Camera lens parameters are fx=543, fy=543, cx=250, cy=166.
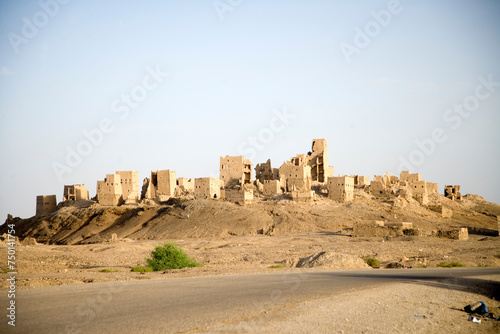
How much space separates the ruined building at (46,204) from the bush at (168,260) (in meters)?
57.5

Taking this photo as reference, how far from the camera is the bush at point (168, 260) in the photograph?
80.5ft

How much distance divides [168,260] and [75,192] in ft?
190

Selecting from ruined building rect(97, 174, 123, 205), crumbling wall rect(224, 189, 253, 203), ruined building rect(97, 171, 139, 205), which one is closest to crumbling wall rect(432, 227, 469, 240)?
crumbling wall rect(224, 189, 253, 203)

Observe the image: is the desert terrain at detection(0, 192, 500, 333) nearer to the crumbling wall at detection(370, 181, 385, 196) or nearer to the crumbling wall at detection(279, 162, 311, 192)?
the crumbling wall at detection(370, 181, 385, 196)

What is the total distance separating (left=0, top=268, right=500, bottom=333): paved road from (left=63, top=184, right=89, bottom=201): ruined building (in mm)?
64783

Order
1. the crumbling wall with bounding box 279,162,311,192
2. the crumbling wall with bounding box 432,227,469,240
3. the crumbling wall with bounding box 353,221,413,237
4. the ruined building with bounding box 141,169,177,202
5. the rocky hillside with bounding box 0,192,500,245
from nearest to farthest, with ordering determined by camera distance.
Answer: the crumbling wall with bounding box 432,227,469,240
the crumbling wall with bounding box 353,221,413,237
the rocky hillside with bounding box 0,192,500,245
the crumbling wall with bounding box 279,162,311,192
the ruined building with bounding box 141,169,177,202

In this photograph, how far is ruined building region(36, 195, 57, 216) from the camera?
7794cm

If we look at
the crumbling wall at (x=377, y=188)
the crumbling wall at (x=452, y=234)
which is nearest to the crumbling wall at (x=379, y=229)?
the crumbling wall at (x=452, y=234)

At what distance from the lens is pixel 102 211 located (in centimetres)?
6644

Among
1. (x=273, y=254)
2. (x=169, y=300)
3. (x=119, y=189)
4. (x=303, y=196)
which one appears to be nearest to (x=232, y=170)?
(x=119, y=189)

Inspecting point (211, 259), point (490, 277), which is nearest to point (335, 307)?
point (490, 277)

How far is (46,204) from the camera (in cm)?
7800

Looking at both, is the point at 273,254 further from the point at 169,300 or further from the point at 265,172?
the point at 265,172

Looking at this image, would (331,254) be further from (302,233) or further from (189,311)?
(302,233)
